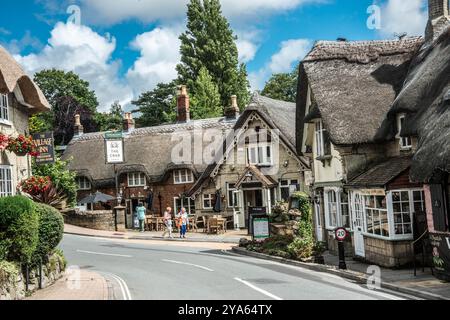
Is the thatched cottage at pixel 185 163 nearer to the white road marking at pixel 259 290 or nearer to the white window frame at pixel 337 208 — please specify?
the white window frame at pixel 337 208

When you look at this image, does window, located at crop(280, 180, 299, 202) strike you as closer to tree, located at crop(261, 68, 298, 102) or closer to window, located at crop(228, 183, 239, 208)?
window, located at crop(228, 183, 239, 208)

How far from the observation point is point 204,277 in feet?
56.0

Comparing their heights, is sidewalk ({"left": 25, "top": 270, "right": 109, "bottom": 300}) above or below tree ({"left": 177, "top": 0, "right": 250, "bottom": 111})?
below

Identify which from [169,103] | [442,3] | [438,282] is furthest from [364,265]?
[169,103]

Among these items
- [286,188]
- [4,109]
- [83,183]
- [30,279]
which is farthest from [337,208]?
[83,183]

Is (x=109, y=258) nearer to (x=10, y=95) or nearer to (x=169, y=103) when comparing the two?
(x=10, y=95)

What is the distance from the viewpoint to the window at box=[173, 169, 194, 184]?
42.2m

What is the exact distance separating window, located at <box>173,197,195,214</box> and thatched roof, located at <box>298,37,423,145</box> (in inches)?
726

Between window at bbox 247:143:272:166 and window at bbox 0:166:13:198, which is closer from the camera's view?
window at bbox 0:166:13:198

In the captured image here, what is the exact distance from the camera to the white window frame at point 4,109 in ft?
66.9

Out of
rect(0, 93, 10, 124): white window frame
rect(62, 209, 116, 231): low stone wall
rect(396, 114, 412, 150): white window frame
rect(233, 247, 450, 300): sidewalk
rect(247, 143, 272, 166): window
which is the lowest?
rect(233, 247, 450, 300): sidewalk

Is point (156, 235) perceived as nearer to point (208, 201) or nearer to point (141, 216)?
point (141, 216)

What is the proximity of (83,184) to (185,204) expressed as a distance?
1076 cm

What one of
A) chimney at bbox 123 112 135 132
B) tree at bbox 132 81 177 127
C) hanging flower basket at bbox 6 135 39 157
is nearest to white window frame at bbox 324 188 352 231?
hanging flower basket at bbox 6 135 39 157
